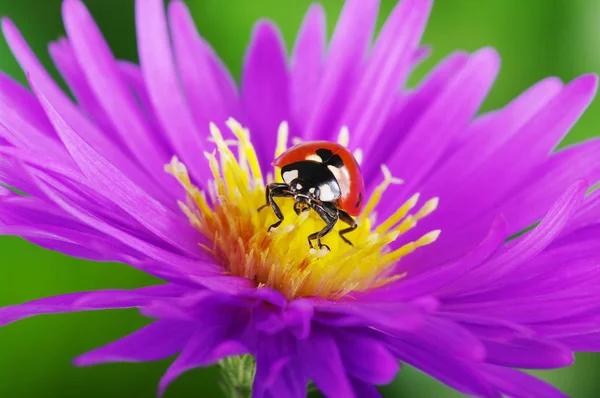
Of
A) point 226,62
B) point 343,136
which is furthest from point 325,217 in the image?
point 226,62

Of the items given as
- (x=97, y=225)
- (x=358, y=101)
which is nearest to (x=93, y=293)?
(x=97, y=225)

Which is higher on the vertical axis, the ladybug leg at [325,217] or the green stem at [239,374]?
the ladybug leg at [325,217]

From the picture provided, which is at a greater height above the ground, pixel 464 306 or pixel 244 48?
pixel 244 48

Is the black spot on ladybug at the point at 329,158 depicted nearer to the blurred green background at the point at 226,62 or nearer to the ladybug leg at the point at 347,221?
the ladybug leg at the point at 347,221

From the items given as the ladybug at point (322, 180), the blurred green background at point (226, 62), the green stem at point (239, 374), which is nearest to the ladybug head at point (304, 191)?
the ladybug at point (322, 180)

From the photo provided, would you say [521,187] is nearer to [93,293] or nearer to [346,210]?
[346,210]
